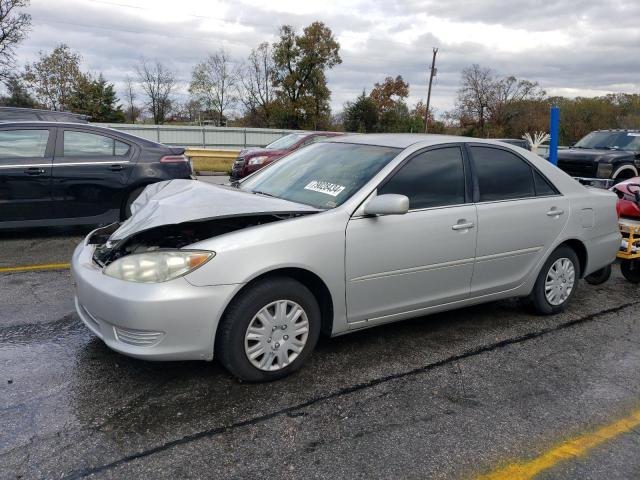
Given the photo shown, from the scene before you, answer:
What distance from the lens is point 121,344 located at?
10.1 feet

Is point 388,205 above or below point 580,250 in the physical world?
above

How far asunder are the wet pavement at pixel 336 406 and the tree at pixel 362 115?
49553mm

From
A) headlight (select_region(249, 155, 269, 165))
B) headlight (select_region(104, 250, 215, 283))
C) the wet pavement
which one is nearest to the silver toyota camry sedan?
headlight (select_region(104, 250, 215, 283))

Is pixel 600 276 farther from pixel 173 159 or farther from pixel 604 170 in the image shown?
pixel 604 170

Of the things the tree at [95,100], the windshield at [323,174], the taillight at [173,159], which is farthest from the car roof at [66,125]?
the tree at [95,100]

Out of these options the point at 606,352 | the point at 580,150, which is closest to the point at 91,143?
the point at 606,352

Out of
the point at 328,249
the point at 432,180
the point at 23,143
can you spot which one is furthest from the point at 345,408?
the point at 23,143

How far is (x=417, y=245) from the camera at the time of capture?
12.3ft

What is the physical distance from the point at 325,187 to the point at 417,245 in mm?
759

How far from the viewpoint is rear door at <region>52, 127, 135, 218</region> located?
6828mm

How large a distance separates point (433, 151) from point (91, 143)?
4951 mm

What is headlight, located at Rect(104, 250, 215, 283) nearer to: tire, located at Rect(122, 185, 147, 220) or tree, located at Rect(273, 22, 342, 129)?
tire, located at Rect(122, 185, 147, 220)

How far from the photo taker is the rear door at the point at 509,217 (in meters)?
4.18

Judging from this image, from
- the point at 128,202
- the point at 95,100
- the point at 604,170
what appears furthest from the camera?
the point at 95,100
